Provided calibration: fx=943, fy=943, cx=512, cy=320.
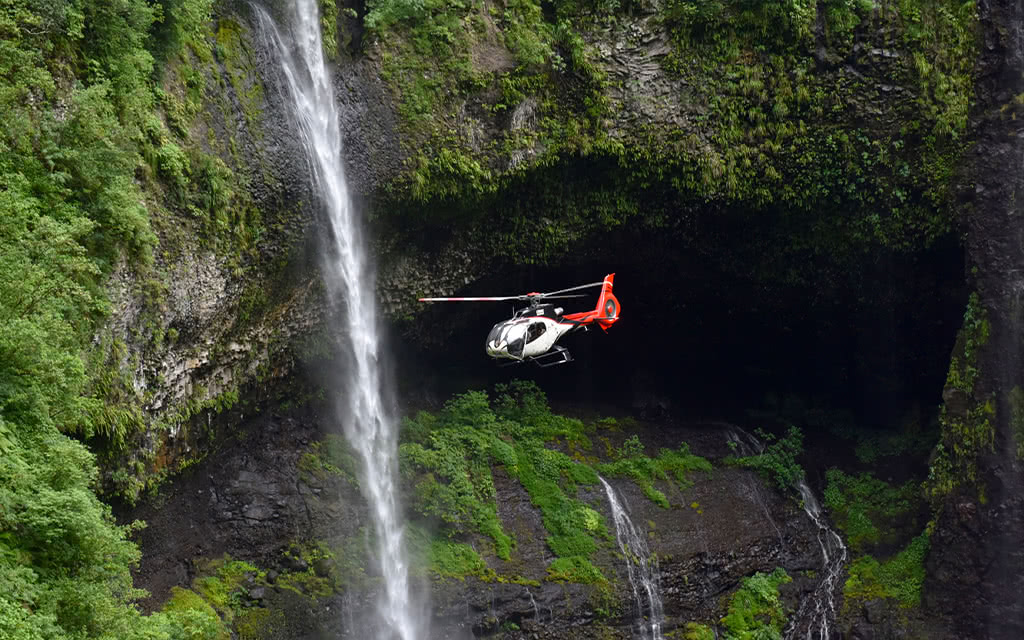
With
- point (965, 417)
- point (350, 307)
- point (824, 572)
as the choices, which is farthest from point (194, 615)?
point (965, 417)

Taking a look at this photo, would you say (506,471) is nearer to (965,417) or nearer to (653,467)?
(653,467)

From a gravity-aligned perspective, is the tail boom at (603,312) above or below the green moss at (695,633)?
above

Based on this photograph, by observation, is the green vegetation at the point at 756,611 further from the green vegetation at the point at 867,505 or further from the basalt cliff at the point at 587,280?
the green vegetation at the point at 867,505

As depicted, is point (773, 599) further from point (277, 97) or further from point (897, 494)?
point (277, 97)

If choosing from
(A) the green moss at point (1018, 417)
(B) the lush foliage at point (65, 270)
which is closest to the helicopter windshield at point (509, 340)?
(B) the lush foliage at point (65, 270)

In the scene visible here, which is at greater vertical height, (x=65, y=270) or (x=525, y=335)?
(x=65, y=270)

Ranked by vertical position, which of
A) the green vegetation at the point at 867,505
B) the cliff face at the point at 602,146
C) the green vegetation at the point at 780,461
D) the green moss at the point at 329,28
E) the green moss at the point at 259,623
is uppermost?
the green moss at the point at 329,28
